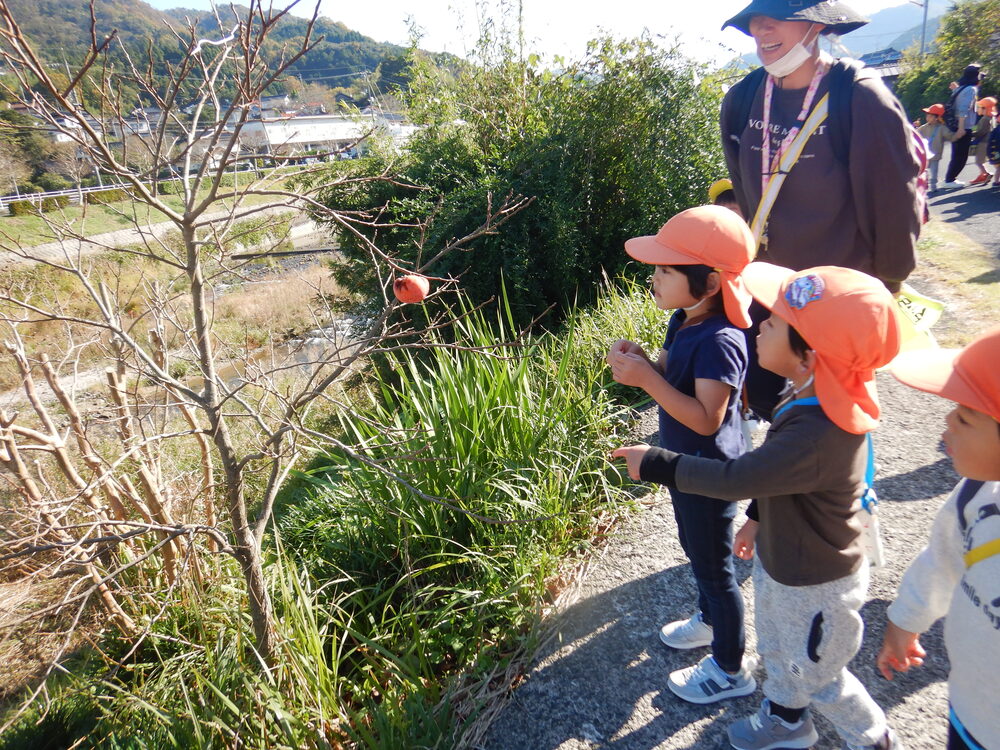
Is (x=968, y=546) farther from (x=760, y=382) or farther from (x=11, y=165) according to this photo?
(x=11, y=165)

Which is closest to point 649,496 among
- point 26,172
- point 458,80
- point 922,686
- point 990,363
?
point 922,686

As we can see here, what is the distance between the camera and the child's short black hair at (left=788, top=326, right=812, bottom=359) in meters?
1.48

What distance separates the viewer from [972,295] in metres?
4.74

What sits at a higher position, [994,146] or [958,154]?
[994,146]

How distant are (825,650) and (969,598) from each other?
420mm

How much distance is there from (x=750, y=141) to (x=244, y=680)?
2.71m

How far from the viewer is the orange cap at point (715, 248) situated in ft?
5.78

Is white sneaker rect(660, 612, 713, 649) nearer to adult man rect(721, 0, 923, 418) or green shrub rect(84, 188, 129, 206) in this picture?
adult man rect(721, 0, 923, 418)

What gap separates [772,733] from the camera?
170 cm

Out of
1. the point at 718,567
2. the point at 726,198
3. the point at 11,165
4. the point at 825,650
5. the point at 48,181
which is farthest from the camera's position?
the point at 48,181

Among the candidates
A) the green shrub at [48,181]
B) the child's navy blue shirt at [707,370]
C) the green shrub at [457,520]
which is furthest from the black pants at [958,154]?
the green shrub at [48,181]

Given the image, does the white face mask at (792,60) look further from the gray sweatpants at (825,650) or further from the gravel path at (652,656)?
the gravel path at (652,656)

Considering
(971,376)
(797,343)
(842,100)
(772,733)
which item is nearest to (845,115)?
(842,100)

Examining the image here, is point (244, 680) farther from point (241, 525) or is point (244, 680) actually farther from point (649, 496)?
point (649, 496)
